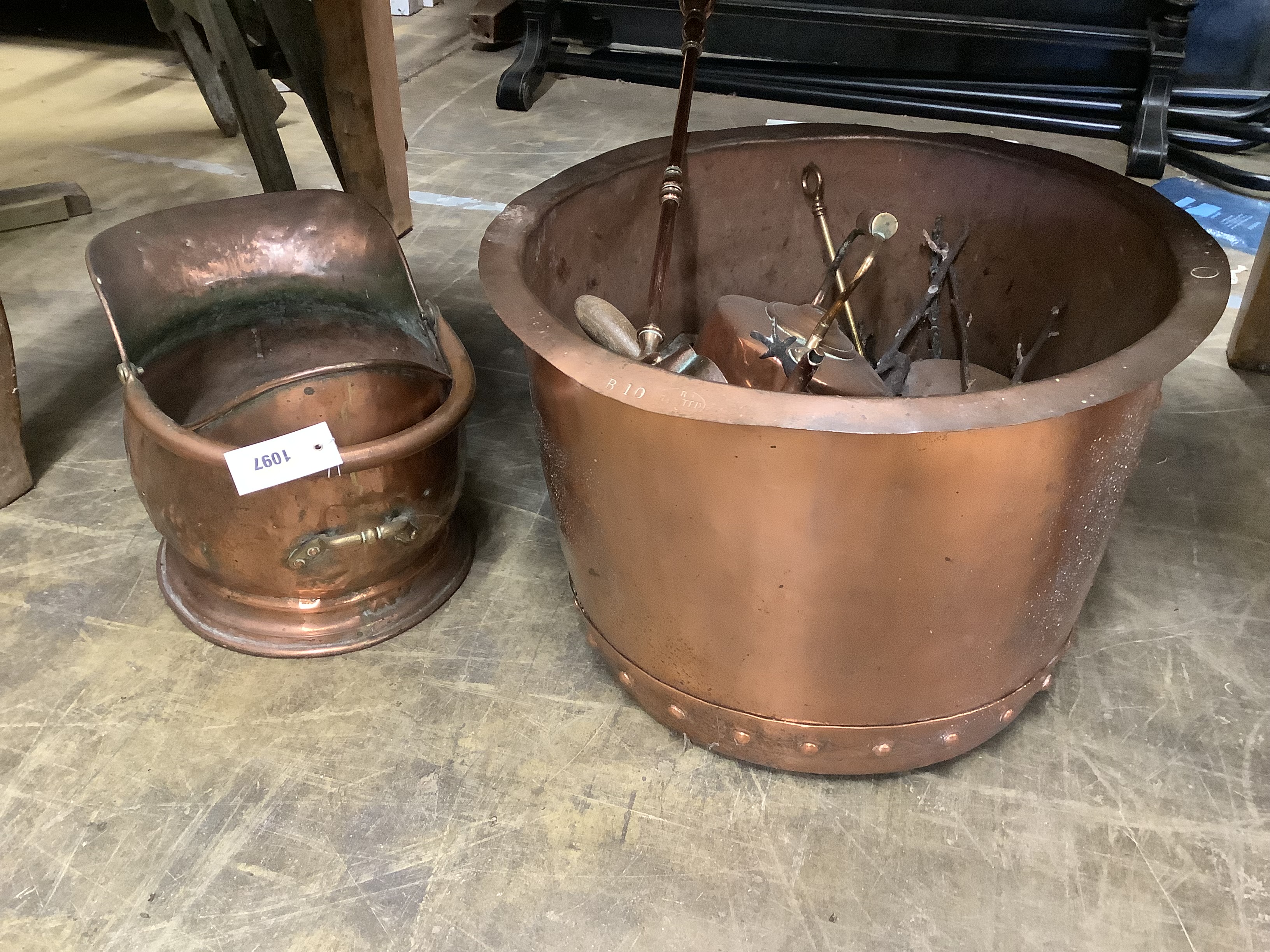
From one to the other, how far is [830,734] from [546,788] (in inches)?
12.1

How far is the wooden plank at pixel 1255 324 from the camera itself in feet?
5.40

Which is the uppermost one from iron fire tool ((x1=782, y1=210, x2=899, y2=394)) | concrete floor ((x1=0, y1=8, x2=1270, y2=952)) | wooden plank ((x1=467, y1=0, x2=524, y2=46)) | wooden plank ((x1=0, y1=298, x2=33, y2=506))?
iron fire tool ((x1=782, y1=210, x2=899, y2=394))

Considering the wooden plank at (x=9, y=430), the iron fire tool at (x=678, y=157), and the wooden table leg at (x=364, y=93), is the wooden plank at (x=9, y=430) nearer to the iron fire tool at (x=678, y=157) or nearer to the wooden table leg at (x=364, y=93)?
the wooden table leg at (x=364, y=93)

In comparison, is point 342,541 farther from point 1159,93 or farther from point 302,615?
point 1159,93

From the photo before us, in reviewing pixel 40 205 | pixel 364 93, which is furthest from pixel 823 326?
pixel 40 205

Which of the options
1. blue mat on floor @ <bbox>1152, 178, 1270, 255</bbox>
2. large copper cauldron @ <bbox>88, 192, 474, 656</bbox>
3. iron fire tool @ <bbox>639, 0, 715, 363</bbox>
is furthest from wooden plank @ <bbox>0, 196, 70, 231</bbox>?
blue mat on floor @ <bbox>1152, 178, 1270, 255</bbox>

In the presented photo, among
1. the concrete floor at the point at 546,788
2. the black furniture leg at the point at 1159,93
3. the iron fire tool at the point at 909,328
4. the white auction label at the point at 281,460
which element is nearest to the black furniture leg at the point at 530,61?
the black furniture leg at the point at 1159,93

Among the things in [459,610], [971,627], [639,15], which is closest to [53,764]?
[459,610]

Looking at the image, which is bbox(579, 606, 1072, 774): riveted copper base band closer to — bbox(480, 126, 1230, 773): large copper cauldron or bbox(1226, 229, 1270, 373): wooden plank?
bbox(480, 126, 1230, 773): large copper cauldron

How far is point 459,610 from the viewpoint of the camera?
126 centimetres

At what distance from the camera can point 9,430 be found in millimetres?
1381

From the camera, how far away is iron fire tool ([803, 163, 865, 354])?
1258 millimetres

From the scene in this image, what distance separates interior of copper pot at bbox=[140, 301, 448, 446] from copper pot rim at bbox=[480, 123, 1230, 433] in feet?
1.11

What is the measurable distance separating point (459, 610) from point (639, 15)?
2549mm
